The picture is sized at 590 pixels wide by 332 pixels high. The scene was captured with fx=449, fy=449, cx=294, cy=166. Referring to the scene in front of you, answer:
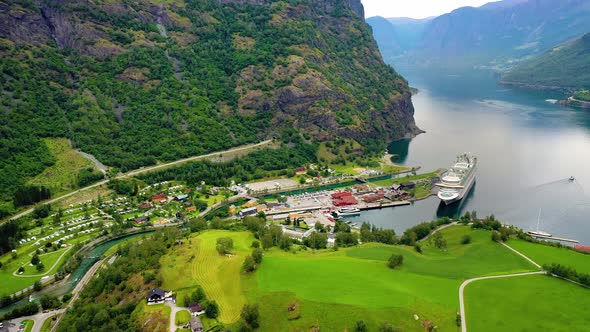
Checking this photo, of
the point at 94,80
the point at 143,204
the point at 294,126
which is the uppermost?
the point at 94,80

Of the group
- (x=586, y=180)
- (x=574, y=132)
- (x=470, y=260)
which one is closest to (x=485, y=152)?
(x=586, y=180)

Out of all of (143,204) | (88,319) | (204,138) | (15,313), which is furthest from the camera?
(204,138)

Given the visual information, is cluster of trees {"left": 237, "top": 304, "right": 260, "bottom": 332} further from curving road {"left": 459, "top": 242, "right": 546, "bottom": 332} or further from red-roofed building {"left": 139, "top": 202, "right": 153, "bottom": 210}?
red-roofed building {"left": 139, "top": 202, "right": 153, "bottom": 210}

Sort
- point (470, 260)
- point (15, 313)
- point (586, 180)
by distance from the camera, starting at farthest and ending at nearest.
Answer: point (586, 180), point (470, 260), point (15, 313)

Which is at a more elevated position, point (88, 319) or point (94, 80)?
point (94, 80)

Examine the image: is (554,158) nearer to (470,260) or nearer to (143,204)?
(470,260)

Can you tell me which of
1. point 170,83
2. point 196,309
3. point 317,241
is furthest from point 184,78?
point 196,309

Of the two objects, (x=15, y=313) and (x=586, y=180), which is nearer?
(x=15, y=313)

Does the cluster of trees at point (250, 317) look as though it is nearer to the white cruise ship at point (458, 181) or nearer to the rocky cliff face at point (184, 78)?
the white cruise ship at point (458, 181)

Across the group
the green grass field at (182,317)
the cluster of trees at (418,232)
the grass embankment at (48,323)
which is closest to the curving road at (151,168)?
the grass embankment at (48,323)
